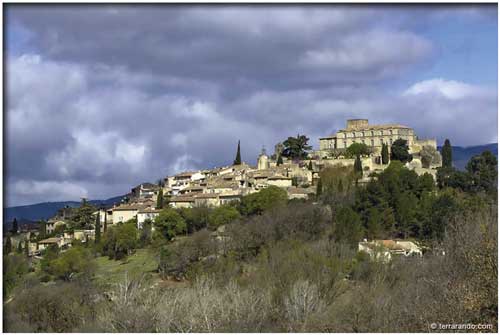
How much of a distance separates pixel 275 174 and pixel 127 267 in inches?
825

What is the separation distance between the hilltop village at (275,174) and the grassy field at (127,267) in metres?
8.54

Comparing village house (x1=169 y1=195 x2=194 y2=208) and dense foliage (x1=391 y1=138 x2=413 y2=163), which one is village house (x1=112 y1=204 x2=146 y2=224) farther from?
dense foliage (x1=391 y1=138 x2=413 y2=163)

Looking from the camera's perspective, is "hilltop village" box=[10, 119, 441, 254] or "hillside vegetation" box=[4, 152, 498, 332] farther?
"hilltop village" box=[10, 119, 441, 254]

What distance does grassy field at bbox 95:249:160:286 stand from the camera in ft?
154

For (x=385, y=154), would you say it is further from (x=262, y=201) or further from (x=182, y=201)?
(x=182, y=201)

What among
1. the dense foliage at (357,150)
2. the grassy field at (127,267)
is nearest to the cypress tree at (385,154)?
the dense foliage at (357,150)

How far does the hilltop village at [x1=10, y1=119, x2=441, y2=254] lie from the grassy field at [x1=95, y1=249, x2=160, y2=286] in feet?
28.0

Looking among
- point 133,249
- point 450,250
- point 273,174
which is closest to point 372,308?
point 450,250

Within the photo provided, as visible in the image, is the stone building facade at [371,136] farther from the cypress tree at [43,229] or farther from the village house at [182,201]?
the cypress tree at [43,229]

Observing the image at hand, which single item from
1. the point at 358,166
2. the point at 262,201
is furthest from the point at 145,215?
the point at 358,166

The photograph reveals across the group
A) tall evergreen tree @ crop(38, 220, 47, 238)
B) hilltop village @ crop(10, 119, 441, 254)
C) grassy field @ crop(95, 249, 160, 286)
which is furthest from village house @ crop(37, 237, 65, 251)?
grassy field @ crop(95, 249, 160, 286)

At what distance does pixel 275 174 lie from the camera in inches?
2724

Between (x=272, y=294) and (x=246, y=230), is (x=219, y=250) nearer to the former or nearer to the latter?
(x=246, y=230)

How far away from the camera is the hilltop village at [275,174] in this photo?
65.9m
